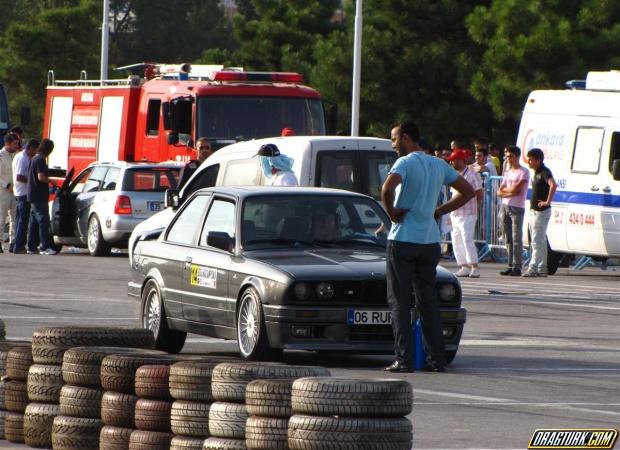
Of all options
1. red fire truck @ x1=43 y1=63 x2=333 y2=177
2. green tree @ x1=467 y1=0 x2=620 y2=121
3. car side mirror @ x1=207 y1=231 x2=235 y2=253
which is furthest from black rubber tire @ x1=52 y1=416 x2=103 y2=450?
green tree @ x1=467 y1=0 x2=620 y2=121

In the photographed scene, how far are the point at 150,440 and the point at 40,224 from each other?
20.6 meters

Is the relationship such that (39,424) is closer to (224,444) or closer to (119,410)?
(119,410)

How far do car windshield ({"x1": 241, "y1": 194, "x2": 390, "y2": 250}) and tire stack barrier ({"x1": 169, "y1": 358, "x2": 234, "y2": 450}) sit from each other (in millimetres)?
5096

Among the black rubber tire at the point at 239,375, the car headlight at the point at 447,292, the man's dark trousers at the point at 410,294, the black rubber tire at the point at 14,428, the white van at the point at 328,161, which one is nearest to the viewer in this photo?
the black rubber tire at the point at 239,375

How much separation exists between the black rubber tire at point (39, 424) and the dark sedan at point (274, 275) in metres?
3.71

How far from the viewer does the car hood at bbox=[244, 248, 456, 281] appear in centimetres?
1291

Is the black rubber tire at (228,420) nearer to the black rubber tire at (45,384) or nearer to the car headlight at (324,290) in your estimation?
the black rubber tire at (45,384)

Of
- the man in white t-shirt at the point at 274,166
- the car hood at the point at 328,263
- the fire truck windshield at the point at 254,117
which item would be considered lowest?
the car hood at the point at 328,263

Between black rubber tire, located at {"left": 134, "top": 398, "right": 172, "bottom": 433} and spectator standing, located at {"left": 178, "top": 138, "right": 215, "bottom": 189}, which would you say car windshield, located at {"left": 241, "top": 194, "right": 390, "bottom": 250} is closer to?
black rubber tire, located at {"left": 134, "top": 398, "right": 172, "bottom": 433}

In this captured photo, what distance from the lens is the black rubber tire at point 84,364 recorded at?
9.09 meters

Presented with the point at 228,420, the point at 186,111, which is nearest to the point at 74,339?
the point at 228,420

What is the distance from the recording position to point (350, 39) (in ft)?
140

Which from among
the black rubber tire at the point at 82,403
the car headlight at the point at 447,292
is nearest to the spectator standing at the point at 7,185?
the car headlight at the point at 447,292

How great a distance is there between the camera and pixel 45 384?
30.7 ft
